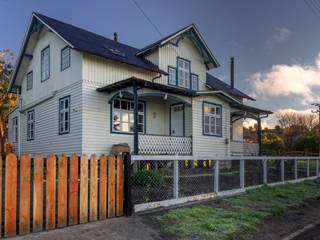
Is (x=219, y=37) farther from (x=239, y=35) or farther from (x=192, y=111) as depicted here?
(x=192, y=111)

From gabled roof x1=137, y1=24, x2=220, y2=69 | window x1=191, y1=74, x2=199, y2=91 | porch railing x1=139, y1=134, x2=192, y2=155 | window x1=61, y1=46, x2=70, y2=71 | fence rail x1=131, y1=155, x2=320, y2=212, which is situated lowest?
fence rail x1=131, y1=155, x2=320, y2=212

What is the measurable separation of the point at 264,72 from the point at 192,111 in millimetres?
9661

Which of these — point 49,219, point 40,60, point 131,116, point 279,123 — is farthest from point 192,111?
point 279,123

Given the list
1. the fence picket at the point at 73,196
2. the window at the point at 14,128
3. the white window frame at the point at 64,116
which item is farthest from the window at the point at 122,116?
the window at the point at 14,128

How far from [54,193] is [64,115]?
972 cm

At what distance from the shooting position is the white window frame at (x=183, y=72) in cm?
1645

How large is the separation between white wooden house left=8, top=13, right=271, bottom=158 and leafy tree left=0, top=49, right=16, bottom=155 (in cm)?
575

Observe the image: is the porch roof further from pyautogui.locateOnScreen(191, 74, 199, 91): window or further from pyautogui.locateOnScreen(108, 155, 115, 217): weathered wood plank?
pyautogui.locateOnScreen(108, 155, 115, 217): weathered wood plank

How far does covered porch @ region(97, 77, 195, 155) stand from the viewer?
1169 cm

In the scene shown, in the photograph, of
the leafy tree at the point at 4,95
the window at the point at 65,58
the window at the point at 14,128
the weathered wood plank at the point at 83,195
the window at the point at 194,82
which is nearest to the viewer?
the weathered wood plank at the point at 83,195

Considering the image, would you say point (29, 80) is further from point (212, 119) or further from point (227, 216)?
point (227, 216)

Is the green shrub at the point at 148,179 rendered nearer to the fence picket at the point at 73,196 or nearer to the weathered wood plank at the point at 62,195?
the fence picket at the point at 73,196

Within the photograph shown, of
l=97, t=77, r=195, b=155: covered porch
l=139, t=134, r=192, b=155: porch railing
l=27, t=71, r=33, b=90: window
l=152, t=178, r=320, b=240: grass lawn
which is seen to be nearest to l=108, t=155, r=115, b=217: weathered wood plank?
l=152, t=178, r=320, b=240: grass lawn

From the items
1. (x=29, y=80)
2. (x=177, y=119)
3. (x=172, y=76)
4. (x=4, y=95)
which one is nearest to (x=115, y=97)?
(x=177, y=119)
